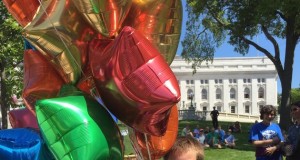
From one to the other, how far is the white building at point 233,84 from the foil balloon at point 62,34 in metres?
83.6

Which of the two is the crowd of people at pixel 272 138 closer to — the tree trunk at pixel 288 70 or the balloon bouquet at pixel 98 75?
the balloon bouquet at pixel 98 75

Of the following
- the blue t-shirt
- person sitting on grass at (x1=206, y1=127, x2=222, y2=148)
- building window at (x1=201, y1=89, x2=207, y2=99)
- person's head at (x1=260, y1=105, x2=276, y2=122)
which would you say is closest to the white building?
building window at (x1=201, y1=89, x2=207, y2=99)

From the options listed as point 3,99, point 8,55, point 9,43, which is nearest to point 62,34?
point 8,55

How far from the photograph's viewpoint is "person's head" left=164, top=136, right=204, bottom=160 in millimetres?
2082

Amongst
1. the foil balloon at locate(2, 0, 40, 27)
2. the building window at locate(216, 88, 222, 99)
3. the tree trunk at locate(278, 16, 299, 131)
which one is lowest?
the building window at locate(216, 88, 222, 99)

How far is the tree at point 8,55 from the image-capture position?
11305 mm

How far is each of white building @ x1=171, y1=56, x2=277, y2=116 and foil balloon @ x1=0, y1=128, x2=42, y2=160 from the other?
83.4m

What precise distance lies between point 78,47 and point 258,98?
9202cm

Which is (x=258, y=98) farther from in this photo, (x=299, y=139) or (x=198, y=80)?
(x=299, y=139)

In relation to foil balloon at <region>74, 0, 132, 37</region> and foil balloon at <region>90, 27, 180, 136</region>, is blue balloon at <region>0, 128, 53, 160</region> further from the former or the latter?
foil balloon at <region>74, 0, 132, 37</region>

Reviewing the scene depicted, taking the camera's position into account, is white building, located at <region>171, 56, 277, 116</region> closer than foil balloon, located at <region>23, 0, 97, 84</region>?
No

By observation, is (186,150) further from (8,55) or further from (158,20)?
(8,55)

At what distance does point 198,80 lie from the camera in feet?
298

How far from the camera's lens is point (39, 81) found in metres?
2.60
